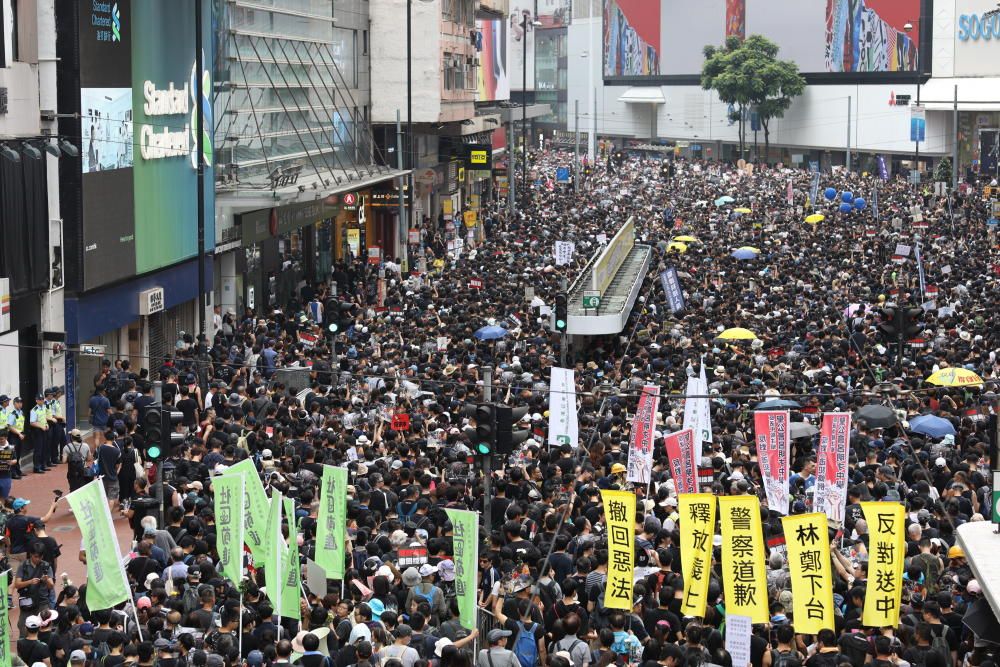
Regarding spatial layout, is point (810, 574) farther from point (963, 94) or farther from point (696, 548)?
point (963, 94)

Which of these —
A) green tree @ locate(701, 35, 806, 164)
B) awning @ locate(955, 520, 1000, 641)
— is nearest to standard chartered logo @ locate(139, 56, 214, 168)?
awning @ locate(955, 520, 1000, 641)

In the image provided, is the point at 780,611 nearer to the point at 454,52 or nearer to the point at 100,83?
the point at 100,83

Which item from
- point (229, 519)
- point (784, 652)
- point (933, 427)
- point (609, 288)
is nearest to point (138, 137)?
point (609, 288)

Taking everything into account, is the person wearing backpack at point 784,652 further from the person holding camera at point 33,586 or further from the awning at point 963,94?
the awning at point 963,94

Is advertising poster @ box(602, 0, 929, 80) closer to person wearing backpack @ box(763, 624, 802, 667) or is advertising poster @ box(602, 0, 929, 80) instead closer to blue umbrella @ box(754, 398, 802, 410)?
blue umbrella @ box(754, 398, 802, 410)

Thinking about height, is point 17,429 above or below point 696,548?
below

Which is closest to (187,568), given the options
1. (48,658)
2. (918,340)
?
(48,658)
